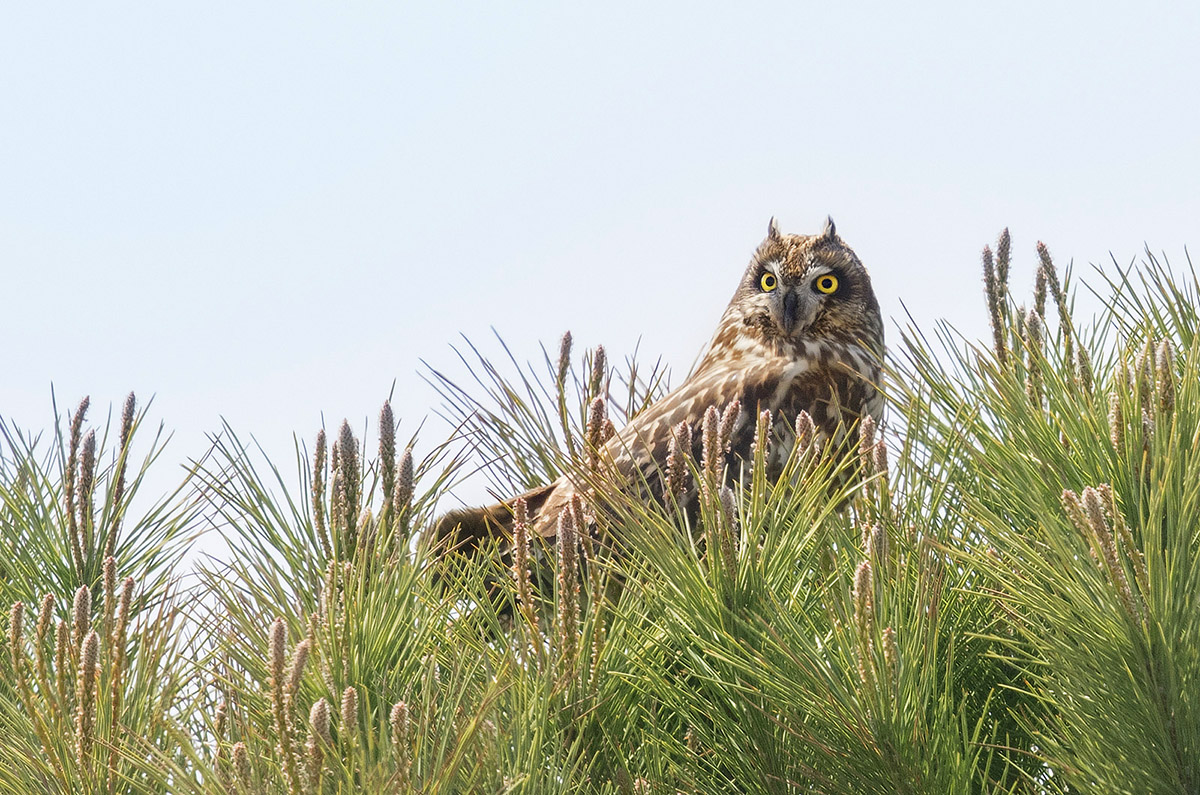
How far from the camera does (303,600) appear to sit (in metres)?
2.07

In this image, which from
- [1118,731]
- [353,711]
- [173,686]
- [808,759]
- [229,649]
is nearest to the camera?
[353,711]

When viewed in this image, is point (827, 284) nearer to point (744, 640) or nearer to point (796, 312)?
point (796, 312)

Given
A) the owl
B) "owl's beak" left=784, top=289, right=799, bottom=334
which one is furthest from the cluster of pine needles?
"owl's beak" left=784, top=289, right=799, bottom=334

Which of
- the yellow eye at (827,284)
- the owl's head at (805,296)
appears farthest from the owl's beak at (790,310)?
the yellow eye at (827,284)

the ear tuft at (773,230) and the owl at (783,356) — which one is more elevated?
the ear tuft at (773,230)

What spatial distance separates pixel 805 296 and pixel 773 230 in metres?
0.48

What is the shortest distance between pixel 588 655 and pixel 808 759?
334 millimetres

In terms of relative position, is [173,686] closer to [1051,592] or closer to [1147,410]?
[1051,592]

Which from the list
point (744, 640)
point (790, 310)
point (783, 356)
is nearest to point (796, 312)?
point (790, 310)

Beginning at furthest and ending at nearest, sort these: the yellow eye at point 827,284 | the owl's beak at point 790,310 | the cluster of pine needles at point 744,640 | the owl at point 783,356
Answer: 1. the yellow eye at point 827,284
2. the owl's beak at point 790,310
3. the owl at point 783,356
4. the cluster of pine needles at point 744,640

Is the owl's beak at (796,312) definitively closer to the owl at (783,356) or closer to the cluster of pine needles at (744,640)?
the owl at (783,356)

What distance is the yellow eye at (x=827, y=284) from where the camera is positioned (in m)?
5.02

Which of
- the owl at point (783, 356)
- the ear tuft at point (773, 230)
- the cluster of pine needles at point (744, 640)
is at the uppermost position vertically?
the ear tuft at point (773, 230)

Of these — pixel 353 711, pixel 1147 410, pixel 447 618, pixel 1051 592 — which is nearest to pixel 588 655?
pixel 447 618
